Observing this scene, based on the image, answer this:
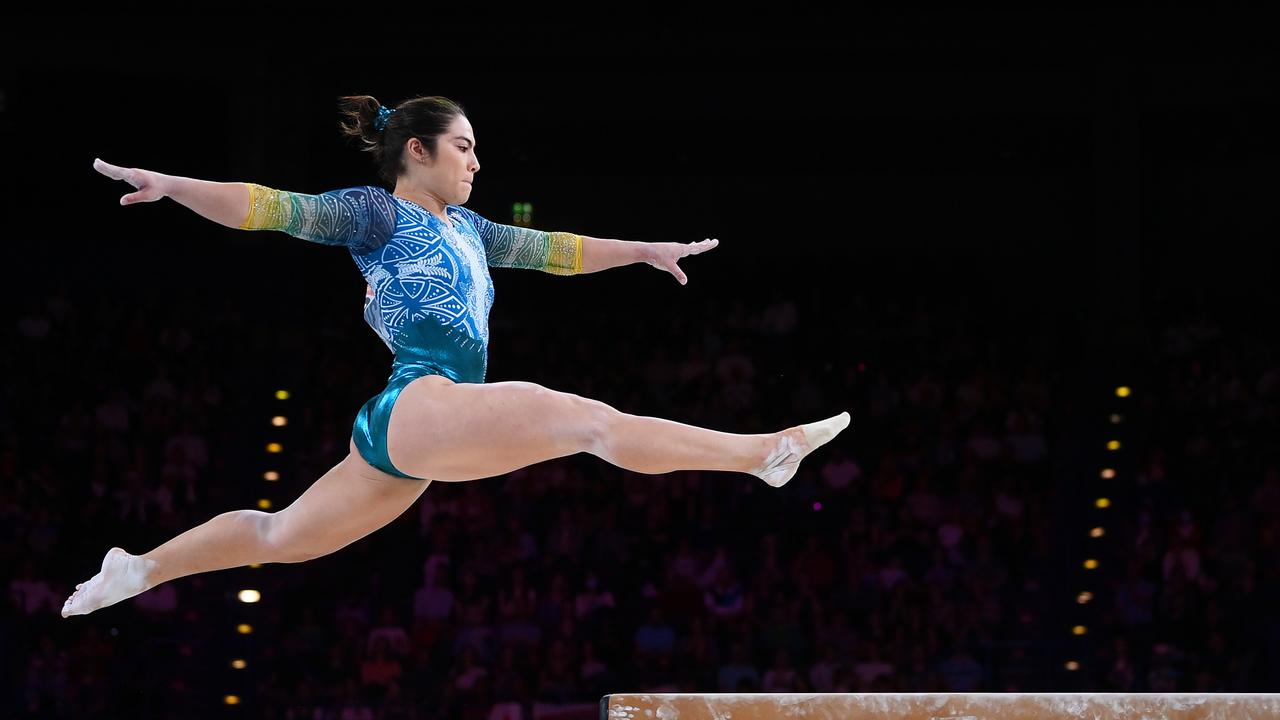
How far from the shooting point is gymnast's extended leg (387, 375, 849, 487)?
11.6 feet

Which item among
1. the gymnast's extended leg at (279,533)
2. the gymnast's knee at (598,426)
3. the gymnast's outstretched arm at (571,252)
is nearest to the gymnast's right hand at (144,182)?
the gymnast's extended leg at (279,533)

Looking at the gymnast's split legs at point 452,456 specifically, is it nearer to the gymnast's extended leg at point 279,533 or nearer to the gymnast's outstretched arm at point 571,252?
the gymnast's extended leg at point 279,533

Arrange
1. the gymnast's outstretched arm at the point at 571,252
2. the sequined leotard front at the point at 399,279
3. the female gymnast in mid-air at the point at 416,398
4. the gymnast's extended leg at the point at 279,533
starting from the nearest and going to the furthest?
the female gymnast in mid-air at the point at 416,398
the sequined leotard front at the point at 399,279
the gymnast's extended leg at the point at 279,533
the gymnast's outstretched arm at the point at 571,252

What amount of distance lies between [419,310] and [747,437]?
1.05 metres

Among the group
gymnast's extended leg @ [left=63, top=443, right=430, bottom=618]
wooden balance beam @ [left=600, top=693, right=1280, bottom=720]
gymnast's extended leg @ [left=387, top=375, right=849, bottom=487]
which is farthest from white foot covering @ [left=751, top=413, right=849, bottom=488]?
gymnast's extended leg @ [left=63, top=443, right=430, bottom=618]

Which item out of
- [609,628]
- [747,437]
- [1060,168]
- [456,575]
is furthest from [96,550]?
[1060,168]

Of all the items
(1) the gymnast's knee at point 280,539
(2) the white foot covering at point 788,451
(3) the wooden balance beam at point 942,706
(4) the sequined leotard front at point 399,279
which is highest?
(4) the sequined leotard front at point 399,279

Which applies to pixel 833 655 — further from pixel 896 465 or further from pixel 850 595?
pixel 896 465

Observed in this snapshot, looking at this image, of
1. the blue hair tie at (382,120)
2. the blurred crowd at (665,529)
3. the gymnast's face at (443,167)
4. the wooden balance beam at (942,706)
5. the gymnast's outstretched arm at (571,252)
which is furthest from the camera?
the blurred crowd at (665,529)

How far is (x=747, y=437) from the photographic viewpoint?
360 cm

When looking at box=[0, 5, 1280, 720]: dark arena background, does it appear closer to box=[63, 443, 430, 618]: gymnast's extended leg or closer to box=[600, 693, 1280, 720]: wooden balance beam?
box=[63, 443, 430, 618]: gymnast's extended leg

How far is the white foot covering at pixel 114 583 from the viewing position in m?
4.18

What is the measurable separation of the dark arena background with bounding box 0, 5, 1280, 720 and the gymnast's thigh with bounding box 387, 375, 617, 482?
4.32 m

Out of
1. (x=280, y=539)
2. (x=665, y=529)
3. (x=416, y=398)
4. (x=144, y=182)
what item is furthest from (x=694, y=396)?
(x=144, y=182)
